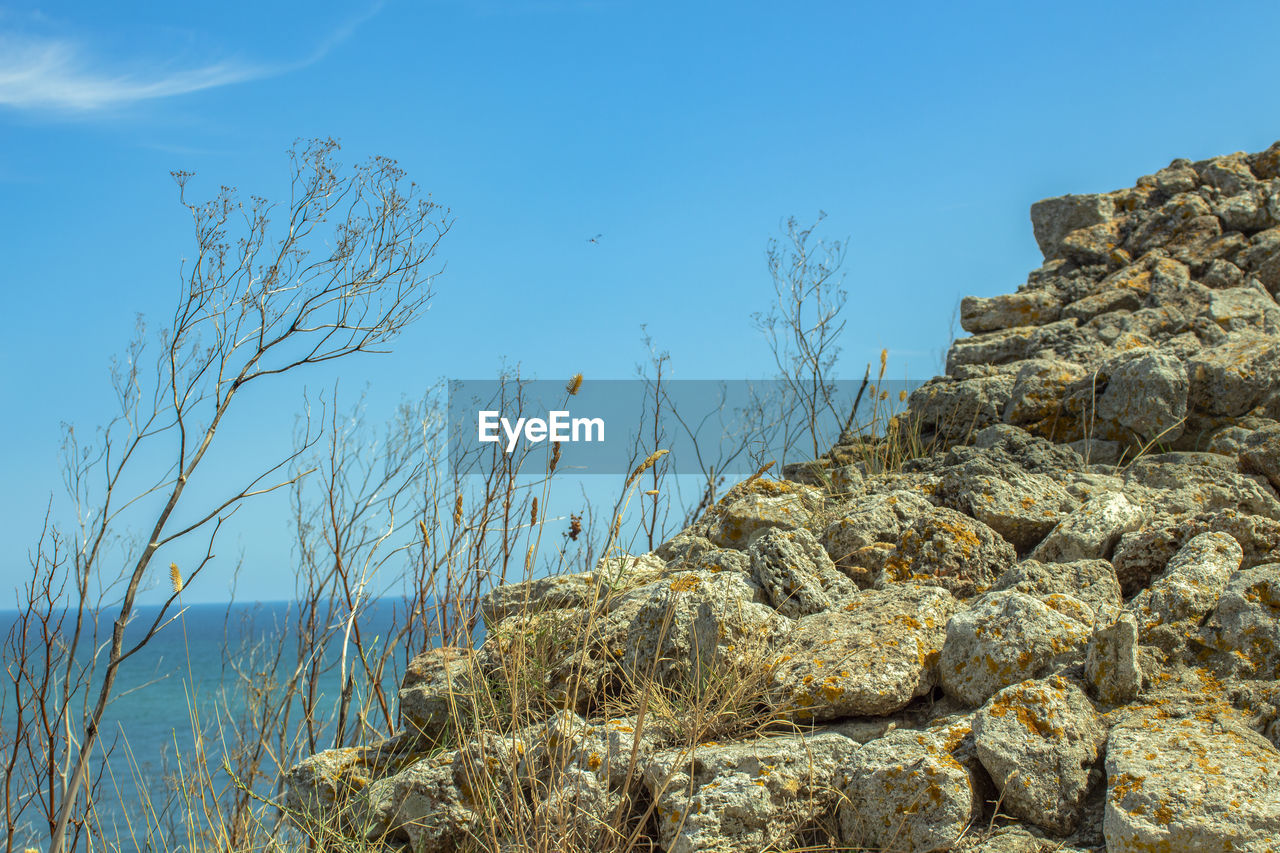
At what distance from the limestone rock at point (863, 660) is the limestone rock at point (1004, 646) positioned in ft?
0.40

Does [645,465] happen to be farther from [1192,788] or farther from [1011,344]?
[1011,344]

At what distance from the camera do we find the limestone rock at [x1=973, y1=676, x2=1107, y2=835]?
2.48m

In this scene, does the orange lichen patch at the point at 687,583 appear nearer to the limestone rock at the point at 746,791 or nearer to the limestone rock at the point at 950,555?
the limestone rock at the point at 746,791

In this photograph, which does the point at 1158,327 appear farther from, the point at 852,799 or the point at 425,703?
the point at 425,703

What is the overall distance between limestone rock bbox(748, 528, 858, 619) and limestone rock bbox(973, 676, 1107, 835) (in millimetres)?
1054

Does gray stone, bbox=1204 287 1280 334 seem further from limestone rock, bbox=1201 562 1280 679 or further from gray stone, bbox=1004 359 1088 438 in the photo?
limestone rock, bbox=1201 562 1280 679

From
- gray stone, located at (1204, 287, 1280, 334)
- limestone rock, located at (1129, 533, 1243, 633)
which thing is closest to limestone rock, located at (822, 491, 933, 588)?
limestone rock, located at (1129, 533, 1243, 633)

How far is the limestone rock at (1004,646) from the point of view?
2.91 metres

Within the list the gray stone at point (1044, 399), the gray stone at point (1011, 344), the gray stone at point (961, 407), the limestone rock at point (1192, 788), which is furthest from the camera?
the gray stone at point (1011, 344)

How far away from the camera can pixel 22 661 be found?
6.03m

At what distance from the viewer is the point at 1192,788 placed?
2287 mm

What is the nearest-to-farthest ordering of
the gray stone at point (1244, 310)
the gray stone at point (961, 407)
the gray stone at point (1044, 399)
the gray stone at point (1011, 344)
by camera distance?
the gray stone at point (1044, 399), the gray stone at point (961, 407), the gray stone at point (1244, 310), the gray stone at point (1011, 344)

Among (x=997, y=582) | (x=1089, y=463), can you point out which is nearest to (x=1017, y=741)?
(x=997, y=582)

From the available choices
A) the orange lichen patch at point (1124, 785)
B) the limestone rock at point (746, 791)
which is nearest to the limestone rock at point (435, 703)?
the limestone rock at point (746, 791)
